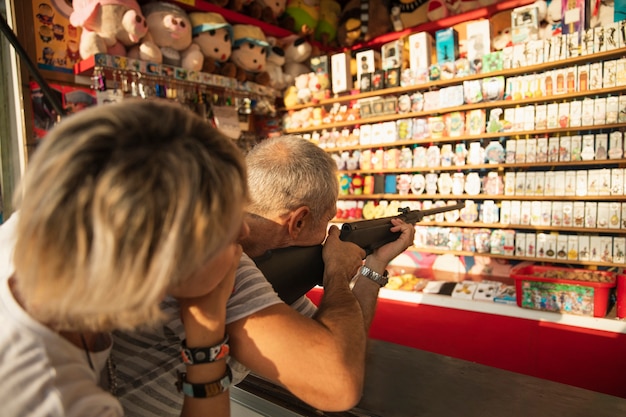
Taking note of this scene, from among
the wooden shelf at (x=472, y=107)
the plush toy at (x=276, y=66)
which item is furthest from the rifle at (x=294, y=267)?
the plush toy at (x=276, y=66)

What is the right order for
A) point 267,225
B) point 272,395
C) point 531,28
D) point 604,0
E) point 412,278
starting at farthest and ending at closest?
point 412,278 → point 531,28 → point 604,0 → point 267,225 → point 272,395

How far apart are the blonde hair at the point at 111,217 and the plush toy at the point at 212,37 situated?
117 inches

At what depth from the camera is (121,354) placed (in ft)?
2.33

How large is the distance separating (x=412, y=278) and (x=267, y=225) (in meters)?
2.22

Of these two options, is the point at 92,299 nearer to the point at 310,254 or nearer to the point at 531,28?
the point at 310,254

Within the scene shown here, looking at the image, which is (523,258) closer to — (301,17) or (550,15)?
(550,15)

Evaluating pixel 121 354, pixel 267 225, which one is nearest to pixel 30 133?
pixel 267 225

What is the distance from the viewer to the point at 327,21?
4.09 m

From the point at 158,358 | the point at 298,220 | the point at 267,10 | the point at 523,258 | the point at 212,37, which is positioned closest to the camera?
the point at 158,358

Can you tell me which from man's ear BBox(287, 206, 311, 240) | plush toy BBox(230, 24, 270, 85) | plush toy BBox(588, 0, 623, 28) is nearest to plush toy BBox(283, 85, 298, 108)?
plush toy BBox(230, 24, 270, 85)

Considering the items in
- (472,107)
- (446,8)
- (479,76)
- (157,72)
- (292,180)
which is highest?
(446,8)

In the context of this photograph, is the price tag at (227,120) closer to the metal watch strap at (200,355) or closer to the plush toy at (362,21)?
the plush toy at (362,21)

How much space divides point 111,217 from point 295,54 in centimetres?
381

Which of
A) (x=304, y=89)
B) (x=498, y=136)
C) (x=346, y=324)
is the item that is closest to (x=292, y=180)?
(x=346, y=324)
